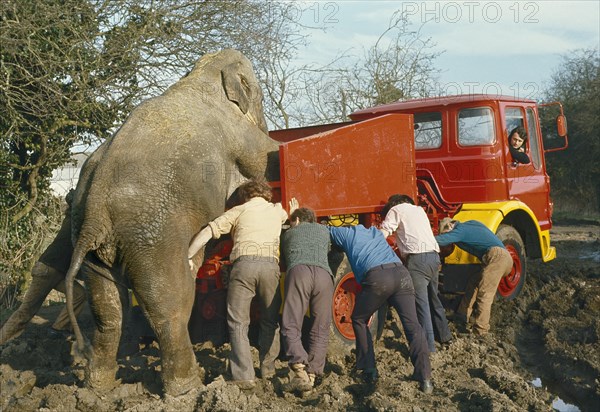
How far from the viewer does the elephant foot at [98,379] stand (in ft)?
21.1

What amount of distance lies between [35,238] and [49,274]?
187 inches

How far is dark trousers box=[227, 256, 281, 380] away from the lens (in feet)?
22.0

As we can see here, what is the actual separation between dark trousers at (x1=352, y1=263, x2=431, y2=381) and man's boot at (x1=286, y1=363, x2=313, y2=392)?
0.61 metres

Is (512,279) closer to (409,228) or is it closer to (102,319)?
(409,228)

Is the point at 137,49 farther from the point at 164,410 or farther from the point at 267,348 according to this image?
the point at 164,410

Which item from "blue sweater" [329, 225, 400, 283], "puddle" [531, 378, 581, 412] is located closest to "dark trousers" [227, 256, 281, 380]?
Result: "blue sweater" [329, 225, 400, 283]

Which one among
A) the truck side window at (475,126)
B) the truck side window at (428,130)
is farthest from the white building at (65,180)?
the truck side window at (475,126)

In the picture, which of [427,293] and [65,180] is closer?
[427,293]

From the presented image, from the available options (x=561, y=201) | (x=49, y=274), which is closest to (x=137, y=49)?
(x=49, y=274)

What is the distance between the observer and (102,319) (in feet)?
21.1

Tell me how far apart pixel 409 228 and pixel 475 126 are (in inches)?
106

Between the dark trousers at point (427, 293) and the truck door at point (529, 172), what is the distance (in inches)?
96.2

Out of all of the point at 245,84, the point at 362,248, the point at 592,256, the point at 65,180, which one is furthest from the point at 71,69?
the point at 592,256

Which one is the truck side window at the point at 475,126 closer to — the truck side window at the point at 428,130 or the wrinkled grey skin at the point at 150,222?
the truck side window at the point at 428,130
